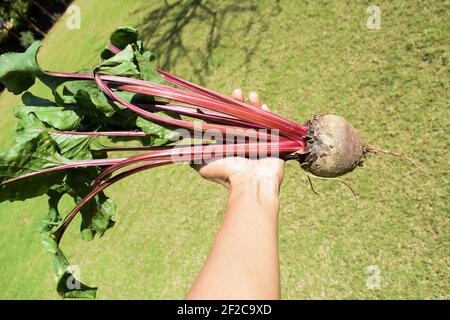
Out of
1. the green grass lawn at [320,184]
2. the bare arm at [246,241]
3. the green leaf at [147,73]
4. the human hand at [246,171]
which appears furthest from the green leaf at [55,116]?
the green grass lawn at [320,184]

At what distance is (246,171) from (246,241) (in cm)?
75

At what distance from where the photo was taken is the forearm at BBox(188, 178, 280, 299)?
1.59m

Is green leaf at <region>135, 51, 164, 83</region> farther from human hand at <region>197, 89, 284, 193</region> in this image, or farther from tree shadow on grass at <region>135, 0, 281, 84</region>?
tree shadow on grass at <region>135, 0, 281, 84</region>

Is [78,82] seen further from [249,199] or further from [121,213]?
[121,213]

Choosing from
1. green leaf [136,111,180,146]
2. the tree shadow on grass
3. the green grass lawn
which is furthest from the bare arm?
the tree shadow on grass

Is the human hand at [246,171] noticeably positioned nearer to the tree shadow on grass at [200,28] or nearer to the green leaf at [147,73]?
the green leaf at [147,73]

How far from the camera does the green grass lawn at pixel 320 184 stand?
3.24 m

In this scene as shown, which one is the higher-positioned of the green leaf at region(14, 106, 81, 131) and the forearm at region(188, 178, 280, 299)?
the green leaf at region(14, 106, 81, 131)

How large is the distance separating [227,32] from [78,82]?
13.1 feet

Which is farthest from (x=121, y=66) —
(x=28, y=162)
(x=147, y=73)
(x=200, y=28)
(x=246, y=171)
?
(x=200, y=28)

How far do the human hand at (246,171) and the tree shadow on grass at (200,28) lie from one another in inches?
126

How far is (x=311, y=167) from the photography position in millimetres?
2713

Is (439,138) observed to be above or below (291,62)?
below
